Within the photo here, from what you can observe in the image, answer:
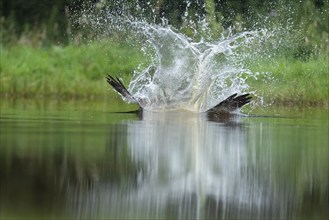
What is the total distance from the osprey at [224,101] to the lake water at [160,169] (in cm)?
107

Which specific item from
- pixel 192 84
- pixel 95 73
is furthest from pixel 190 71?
pixel 95 73

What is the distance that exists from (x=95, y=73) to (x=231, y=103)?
501 centimetres

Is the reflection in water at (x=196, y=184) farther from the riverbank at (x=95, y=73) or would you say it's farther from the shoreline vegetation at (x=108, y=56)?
the shoreline vegetation at (x=108, y=56)

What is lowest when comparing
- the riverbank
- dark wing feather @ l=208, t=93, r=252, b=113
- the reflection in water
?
the reflection in water

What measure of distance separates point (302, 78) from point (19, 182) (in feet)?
36.5

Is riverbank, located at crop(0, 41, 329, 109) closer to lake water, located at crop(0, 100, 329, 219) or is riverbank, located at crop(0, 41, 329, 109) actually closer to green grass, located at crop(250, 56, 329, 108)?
green grass, located at crop(250, 56, 329, 108)

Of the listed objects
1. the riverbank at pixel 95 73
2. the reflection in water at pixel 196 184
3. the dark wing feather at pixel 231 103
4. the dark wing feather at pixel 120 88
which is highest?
the riverbank at pixel 95 73

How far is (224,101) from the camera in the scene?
13492mm

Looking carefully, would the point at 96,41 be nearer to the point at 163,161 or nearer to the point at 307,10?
the point at 307,10

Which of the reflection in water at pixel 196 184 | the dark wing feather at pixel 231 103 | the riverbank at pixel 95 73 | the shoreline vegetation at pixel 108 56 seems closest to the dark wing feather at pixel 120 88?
the dark wing feather at pixel 231 103

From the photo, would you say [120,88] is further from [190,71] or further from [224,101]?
[190,71]

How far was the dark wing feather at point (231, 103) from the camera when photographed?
1347 centimetres

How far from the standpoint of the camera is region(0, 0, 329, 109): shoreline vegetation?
56.9ft

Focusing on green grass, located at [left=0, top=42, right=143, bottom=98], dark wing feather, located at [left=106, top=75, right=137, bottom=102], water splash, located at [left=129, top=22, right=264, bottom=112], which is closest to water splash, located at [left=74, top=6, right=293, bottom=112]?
water splash, located at [left=129, top=22, right=264, bottom=112]
